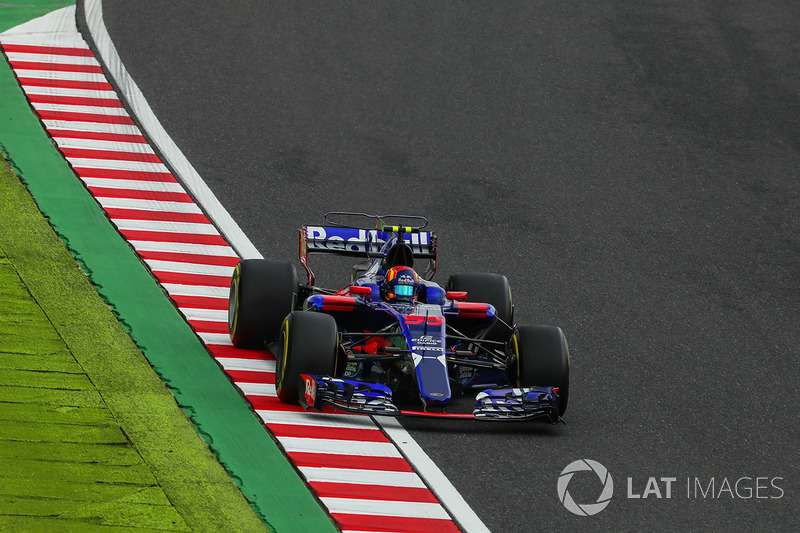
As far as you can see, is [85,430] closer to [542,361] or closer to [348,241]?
[348,241]

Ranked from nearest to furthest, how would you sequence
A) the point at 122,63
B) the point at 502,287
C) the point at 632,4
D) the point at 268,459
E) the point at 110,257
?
the point at 268,459, the point at 502,287, the point at 110,257, the point at 122,63, the point at 632,4

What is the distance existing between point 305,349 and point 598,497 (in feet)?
9.05

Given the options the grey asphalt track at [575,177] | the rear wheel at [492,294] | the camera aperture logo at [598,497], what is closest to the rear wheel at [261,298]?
the rear wheel at [492,294]

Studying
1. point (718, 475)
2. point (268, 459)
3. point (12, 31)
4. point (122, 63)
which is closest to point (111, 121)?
point (122, 63)

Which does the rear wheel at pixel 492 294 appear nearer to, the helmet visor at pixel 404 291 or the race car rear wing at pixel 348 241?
the race car rear wing at pixel 348 241

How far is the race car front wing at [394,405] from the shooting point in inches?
430

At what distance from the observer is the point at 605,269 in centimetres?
1593

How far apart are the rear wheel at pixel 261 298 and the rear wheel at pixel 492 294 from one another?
69.0 inches

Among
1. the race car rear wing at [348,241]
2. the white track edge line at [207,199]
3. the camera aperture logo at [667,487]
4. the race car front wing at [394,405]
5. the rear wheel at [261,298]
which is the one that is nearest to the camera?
the white track edge line at [207,199]

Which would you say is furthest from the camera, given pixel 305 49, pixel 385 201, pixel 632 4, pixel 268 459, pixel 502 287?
pixel 632 4

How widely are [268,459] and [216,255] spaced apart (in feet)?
15.9

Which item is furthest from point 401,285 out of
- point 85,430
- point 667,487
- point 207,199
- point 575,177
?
point 575,177

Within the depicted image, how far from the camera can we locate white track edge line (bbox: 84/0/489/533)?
10.0 m

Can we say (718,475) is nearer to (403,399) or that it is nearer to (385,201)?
(403,399)
